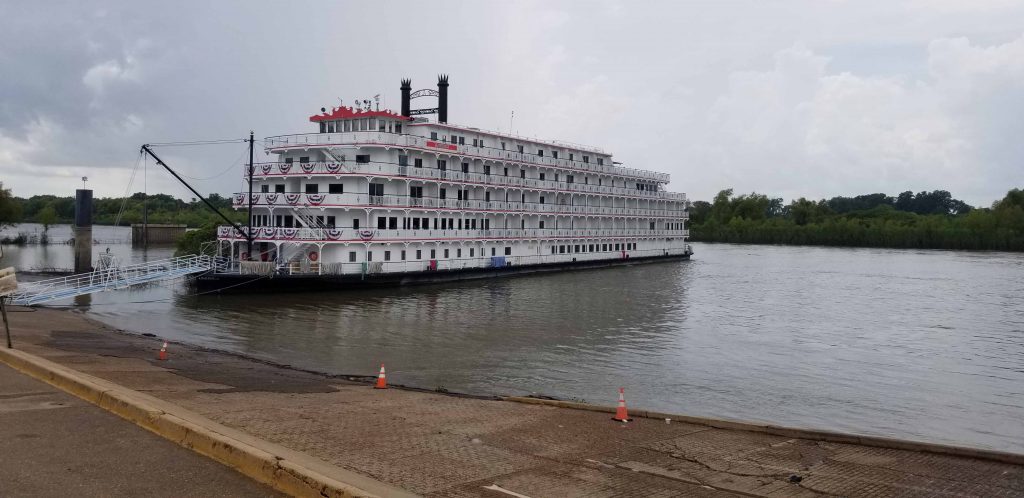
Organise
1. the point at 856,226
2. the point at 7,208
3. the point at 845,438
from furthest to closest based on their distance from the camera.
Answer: the point at 856,226 → the point at 7,208 → the point at 845,438

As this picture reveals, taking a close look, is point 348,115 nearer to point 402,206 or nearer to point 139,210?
point 402,206

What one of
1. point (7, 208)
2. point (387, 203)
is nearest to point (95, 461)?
point (387, 203)

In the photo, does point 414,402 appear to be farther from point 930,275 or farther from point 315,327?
point 930,275

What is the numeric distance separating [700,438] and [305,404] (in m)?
6.97

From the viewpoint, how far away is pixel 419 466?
9.05 metres

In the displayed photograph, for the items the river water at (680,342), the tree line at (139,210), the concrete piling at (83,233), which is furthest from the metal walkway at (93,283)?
the tree line at (139,210)

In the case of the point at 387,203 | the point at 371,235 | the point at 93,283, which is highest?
the point at 387,203

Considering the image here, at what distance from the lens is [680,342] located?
28.2 metres

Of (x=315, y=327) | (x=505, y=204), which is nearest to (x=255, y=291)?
(x=315, y=327)

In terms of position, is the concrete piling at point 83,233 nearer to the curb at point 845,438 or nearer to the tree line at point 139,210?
the curb at point 845,438

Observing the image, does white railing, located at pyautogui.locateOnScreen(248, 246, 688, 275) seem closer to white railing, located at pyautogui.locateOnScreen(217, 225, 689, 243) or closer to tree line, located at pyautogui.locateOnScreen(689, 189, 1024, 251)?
white railing, located at pyautogui.locateOnScreen(217, 225, 689, 243)

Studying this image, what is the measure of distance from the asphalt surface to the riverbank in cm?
139

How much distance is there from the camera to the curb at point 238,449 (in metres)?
7.40

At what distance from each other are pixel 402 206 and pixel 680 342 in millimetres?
21394
